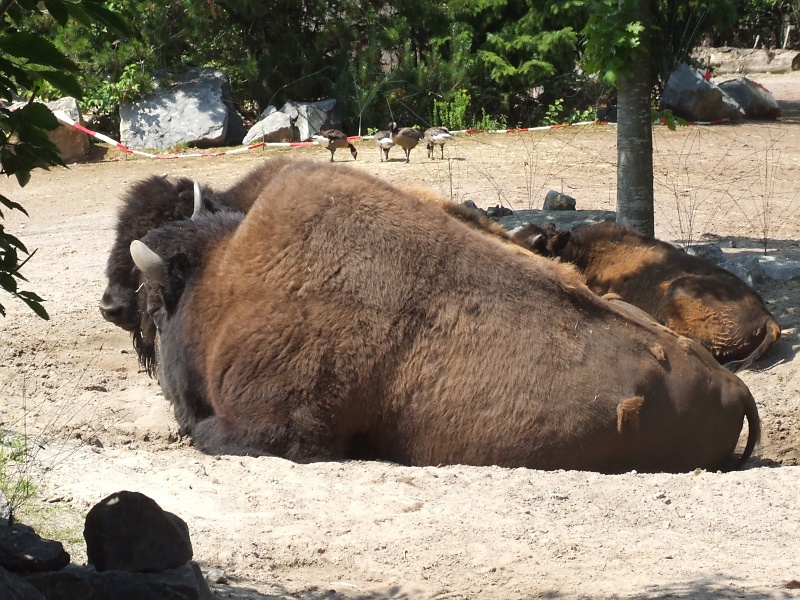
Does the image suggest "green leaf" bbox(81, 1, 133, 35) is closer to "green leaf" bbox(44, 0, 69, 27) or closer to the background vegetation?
"green leaf" bbox(44, 0, 69, 27)

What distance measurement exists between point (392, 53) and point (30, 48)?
2006cm

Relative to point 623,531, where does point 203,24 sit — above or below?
above

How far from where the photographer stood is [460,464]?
17.4ft

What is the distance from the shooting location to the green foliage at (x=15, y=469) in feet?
13.1

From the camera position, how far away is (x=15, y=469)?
14.4 ft

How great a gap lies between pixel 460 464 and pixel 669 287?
3.32 m

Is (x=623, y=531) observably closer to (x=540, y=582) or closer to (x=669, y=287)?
(x=540, y=582)

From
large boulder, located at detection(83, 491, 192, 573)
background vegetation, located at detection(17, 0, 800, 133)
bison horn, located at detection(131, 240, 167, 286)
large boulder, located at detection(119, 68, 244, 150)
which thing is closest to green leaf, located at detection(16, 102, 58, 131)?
large boulder, located at detection(83, 491, 192, 573)

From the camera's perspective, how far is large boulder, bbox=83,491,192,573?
2961 mm

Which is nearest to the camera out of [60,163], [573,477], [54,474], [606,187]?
[60,163]

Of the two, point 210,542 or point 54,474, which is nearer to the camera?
point 210,542

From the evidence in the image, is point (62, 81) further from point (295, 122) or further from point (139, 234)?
point (295, 122)

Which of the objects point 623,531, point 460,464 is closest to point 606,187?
point 460,464

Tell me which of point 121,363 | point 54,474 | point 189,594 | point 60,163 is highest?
point 60,163
